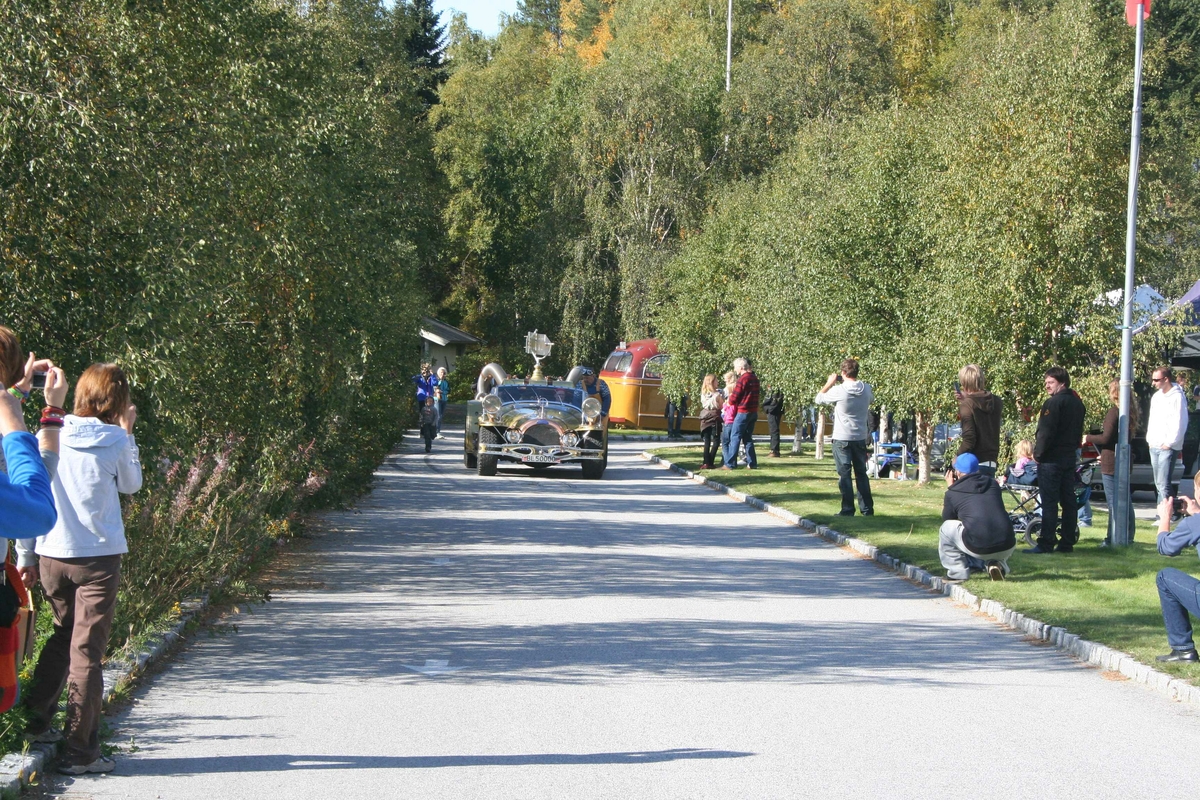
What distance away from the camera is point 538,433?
26.0m

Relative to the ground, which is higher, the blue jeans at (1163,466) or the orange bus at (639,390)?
the orange bus at (639,390)

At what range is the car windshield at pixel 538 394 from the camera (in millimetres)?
26922

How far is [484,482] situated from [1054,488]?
12.5m

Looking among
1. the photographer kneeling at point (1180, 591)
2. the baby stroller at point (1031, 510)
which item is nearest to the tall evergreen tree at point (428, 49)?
the baby stroller at point (1031, 510)

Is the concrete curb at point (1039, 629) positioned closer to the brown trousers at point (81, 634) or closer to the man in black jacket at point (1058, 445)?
the man in black jacket at point (1058, 445)

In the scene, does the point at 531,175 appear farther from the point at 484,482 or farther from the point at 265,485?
the point at 265,485

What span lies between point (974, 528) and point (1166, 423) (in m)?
5.41

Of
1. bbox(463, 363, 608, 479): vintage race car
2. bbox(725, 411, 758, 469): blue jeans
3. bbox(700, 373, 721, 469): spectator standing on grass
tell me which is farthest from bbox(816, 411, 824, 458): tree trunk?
bbox(463, 363, 608, 479): vintage race car

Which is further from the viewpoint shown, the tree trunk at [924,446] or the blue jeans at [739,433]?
the blue jeans at [739,433]

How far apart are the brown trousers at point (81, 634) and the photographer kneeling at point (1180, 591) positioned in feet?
21.4

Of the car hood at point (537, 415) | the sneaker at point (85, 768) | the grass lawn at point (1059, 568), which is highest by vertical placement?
the car hood at point (537, 415)

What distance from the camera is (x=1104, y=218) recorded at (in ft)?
68.1

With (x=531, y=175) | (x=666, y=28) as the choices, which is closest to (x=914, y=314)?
(x=531, y=175)

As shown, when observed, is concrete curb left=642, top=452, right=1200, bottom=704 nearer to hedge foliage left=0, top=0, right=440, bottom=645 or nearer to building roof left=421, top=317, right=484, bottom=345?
hedge foliage left=0, top=0, right=440, bottom=645
